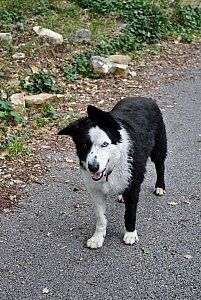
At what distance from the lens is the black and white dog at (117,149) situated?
12.8 feet

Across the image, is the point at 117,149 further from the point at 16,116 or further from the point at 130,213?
the point at 16,116

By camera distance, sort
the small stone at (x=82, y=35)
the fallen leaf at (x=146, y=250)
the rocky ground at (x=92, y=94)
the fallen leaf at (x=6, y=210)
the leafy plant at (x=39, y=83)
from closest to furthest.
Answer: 1. the fallen leaf at (x=146, y=250)
2. the fallen leaf at (x=6, y=210)
3. the rocky ground at (x=92, y=94)
4. the leafy plant at (x=39, y=83)
5. the small stone at (x=82, y=35)

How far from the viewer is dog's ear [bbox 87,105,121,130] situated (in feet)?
12.6

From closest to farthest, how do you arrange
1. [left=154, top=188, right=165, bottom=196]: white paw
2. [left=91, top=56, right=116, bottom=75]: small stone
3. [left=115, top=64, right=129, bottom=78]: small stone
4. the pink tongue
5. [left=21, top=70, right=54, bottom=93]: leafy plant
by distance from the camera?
the pink tongue → [left=154, top=188, right=165, bottom=196]: white paw → [left=21, top=70, right=54, bottom=93]: leafy plant → [left=91, top=56, right=116, bottom=75]: small stone → [left=115, top=64, right=129, bottom=78]: small stone

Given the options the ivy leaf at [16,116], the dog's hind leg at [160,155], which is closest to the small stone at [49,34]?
the ivy leaf at [16,116]

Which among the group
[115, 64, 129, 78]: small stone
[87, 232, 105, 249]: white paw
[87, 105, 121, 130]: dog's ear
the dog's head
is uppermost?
[87, 105, 121, 130]: dog's ear

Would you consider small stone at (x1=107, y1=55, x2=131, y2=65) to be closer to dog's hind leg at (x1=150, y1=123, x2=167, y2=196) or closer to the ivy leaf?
the ivy leaf

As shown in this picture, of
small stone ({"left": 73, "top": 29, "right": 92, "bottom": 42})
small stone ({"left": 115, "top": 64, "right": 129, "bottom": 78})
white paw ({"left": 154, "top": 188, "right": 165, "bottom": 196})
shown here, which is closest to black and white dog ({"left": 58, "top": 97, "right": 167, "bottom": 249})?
white paw ({"left": 154, "top": 188, "right": 165, "bottom": 196})

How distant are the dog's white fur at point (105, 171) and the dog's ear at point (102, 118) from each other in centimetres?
6

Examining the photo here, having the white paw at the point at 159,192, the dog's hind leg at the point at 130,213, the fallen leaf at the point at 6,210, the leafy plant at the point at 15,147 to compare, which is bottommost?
the leafy plant at the point at 15,147

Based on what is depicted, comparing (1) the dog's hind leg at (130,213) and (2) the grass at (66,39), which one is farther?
(2) the grass at (66,39)

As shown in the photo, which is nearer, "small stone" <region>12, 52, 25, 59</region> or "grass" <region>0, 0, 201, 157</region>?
"grass" <region>0, 0, 201, 157</region>

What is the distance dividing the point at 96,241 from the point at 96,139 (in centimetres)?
101

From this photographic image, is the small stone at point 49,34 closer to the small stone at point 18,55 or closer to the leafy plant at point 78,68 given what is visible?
the leafy plant at point 78,68
